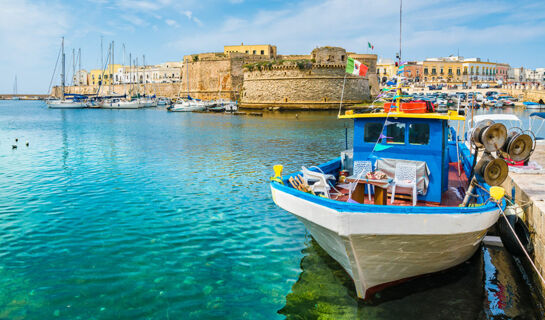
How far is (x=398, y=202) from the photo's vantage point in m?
6.24

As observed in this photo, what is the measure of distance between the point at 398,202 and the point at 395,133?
1131 mm

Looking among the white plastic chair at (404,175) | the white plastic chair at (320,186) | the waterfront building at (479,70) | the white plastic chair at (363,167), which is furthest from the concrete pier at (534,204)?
the waterfront building at (479,70)

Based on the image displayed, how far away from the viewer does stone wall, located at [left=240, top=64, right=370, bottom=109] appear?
4903cm

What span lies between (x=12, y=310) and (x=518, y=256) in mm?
7358

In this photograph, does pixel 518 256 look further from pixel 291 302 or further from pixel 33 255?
pixel 33 255

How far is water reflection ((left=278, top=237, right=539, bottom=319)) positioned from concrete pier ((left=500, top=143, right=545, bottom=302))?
457 millimetres

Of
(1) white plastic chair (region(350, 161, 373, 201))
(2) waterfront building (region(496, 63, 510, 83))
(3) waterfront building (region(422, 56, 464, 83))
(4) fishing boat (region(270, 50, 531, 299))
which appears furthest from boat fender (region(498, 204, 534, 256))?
(2) waterfront building (region(496, 63, 510, 83))

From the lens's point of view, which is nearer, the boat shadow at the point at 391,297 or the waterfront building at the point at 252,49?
the boat shadow at the point at 391,297

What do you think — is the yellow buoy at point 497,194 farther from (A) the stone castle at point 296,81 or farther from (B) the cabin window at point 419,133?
(A) the stone castle at point 296,81

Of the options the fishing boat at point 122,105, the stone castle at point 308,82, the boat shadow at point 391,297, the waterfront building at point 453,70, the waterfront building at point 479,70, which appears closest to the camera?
the boat shadow at point 391,297

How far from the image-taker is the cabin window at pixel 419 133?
21.1 feet

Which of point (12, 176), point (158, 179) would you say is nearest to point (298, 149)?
point (158, 179)

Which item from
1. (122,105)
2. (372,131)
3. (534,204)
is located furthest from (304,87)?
(534,204)

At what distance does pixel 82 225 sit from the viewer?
8.11 metres
